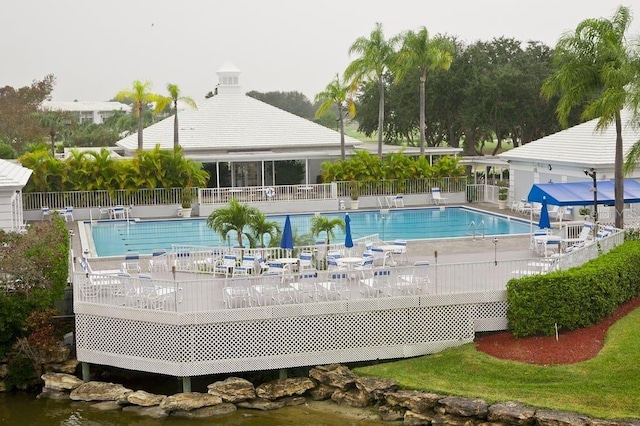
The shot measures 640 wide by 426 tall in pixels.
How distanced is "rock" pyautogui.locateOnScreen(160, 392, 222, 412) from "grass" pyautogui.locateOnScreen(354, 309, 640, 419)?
304cm

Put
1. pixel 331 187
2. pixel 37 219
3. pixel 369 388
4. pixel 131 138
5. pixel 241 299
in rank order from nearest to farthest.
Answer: pixel 369 388, pixel 241 299, pixel 37 219, pixel 331 187, pixel 131 138

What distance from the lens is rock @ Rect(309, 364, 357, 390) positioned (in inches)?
752

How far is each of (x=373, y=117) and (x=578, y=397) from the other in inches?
2238

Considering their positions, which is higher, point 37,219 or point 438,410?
point 37,219

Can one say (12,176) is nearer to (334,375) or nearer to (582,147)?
(334,375)

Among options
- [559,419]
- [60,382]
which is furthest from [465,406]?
[60,382]

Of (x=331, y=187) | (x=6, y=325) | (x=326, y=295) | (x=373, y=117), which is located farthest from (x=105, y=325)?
(x=373, y=117)

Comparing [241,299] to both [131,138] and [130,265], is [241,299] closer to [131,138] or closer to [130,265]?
[130,265]

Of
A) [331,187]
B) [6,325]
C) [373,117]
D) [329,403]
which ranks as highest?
[373,117]

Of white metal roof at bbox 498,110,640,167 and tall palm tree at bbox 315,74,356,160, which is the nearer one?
white metal roof at bbox 498,110,640,167

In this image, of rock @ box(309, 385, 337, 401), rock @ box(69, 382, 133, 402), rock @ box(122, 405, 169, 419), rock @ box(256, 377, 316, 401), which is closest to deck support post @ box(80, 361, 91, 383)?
rock @ box(69, 382, 133, 402)

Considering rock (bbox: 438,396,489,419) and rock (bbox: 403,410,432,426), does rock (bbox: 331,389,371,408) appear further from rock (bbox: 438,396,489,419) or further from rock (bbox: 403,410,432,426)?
rock (bbox: 438,396,489,419)

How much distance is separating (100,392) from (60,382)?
3.55 ft

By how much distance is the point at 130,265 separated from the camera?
25094mm
